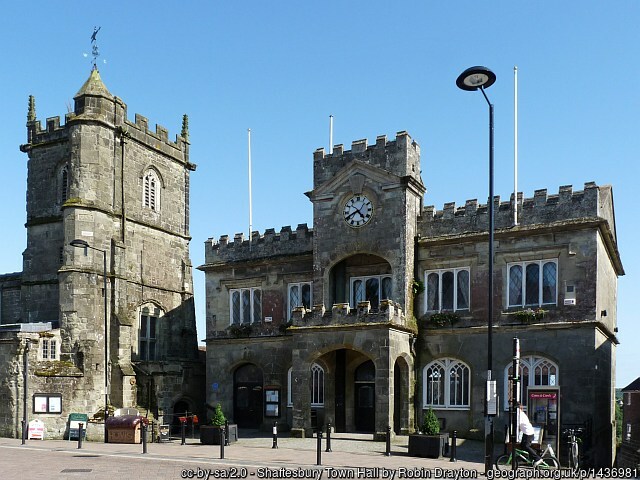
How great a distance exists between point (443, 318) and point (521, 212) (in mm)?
5202

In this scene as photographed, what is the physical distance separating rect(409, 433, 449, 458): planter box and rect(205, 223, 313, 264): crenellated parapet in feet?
38.9

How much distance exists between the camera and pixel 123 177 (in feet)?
115

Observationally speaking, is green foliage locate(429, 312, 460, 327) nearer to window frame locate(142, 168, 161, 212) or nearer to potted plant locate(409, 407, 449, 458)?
potted plant locate(409, 407, 449, 458)

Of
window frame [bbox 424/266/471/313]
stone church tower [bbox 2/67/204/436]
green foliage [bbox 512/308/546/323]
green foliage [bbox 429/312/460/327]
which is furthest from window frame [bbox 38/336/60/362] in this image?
green foliage [bbox 512/308/546/323]

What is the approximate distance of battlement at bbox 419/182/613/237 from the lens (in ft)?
87.9

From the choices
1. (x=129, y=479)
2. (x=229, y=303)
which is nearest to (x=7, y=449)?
(x=129, y=479)

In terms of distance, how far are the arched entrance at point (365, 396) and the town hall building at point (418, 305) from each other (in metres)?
0.05

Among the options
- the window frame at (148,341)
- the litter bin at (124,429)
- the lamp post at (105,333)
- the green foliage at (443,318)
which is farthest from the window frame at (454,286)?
the window frame at (148,341)

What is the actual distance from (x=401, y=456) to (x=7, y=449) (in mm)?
13609

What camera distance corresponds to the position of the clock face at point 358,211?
29984 millimetres

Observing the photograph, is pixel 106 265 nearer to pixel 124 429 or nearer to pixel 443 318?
pixel 124 429

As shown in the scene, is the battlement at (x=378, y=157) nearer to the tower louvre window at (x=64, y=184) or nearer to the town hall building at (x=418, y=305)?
the town hall building at (x=418, y=305)

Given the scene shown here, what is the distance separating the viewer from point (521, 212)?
28.1 meters

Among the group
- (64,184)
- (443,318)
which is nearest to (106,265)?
(64,184)
